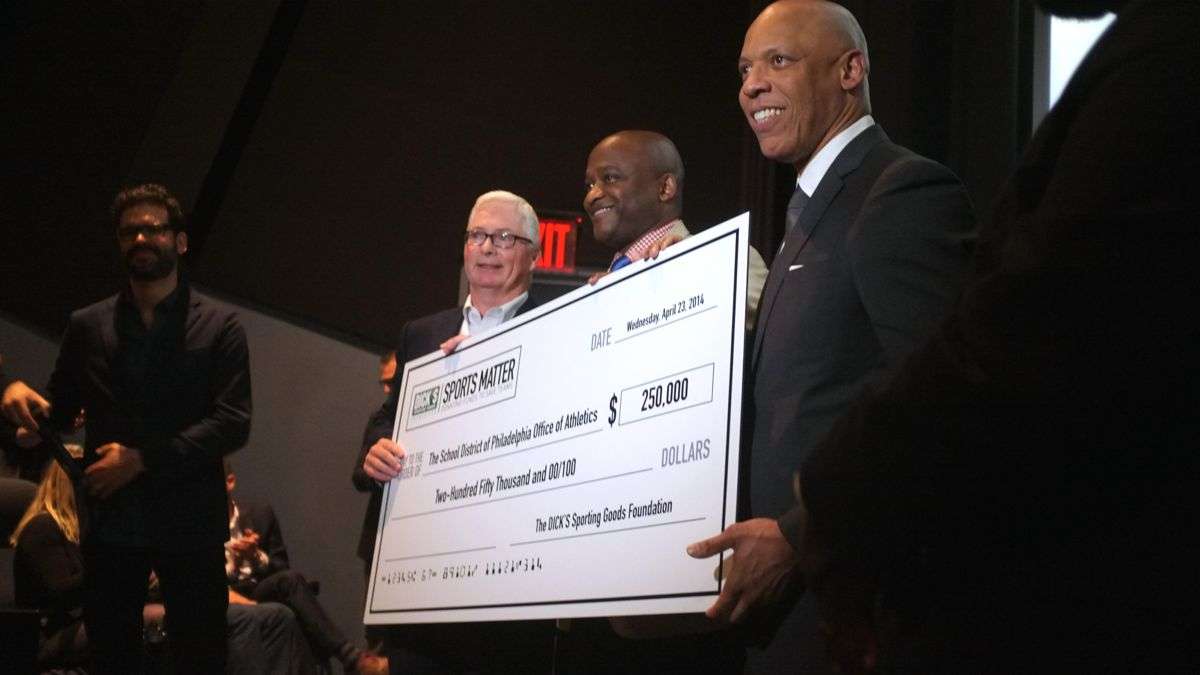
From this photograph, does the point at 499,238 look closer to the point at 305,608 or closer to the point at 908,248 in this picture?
the point at 908,248

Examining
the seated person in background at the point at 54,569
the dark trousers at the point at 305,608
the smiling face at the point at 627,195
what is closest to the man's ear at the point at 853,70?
the smiling face at the point at 627,195

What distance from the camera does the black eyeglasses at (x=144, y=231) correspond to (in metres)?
3.88

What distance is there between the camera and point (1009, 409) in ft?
2.69

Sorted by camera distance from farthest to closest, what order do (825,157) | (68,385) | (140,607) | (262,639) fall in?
(262,639) < (68,385) < (140,607) < (825,157)

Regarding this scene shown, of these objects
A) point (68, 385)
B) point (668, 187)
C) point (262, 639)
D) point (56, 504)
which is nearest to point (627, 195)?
point (668, 187)

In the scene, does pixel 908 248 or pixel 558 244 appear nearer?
pixel 908 248

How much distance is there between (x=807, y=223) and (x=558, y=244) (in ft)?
12.5

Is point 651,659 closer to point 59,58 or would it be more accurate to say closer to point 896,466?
point 896,466

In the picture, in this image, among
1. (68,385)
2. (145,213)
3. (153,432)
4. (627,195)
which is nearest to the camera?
(627,195)

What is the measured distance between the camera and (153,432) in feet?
12.1

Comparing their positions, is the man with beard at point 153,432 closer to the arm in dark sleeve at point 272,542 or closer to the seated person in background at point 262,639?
the seated person in background at point 262,639

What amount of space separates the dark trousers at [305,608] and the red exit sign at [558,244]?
194cm

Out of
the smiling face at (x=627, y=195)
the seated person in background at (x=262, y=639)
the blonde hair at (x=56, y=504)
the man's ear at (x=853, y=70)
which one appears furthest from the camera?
the seated person in background at (x=262, y=639)

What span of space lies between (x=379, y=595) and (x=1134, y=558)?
80.6 inches
